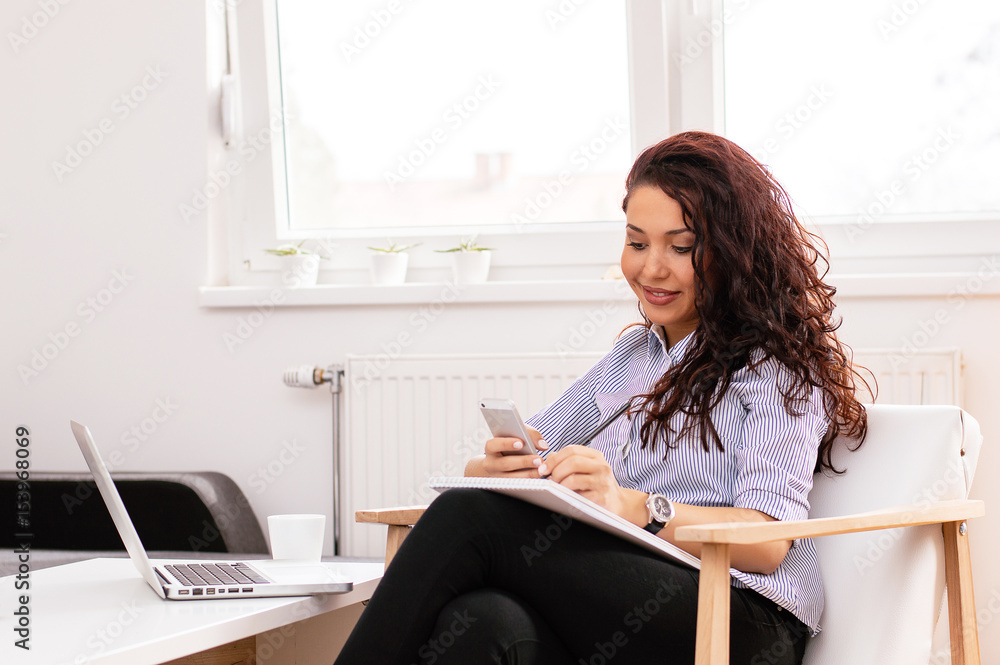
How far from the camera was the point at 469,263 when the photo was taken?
93.8 inches

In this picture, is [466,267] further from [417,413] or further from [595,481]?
[595,481]

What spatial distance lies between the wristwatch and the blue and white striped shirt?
9cm

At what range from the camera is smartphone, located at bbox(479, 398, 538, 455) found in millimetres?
1239

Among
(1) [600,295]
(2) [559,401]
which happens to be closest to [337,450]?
(1) [600,295]

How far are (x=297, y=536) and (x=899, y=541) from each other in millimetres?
840

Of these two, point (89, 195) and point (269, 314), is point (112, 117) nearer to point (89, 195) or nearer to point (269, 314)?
point (89, 195)

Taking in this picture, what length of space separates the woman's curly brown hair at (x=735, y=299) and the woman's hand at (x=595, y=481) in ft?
0.55

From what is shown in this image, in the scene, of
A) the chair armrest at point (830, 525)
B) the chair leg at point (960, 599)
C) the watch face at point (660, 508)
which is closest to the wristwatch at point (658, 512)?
the watch face at point (660, 508)

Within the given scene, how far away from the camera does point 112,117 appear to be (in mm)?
2531

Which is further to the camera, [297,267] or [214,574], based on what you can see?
[297,267]

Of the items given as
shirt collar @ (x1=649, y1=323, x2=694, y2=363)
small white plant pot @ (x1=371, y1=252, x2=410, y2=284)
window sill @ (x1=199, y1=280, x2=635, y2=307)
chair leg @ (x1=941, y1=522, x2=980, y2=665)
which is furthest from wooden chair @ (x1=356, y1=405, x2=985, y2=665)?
small white plant pot @ (x1=371, y1=252, x2=410, y2=284)

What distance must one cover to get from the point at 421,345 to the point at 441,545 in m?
1.27

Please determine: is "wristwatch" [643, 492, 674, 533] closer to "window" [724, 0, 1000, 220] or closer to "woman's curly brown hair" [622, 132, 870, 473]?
"woman's curly brown hair" [622, 132, 870, 473]

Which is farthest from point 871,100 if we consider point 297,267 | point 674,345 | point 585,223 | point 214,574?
point 214,574
